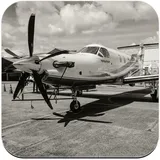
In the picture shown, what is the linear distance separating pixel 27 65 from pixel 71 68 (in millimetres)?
1893

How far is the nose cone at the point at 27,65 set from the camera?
609 centimetres

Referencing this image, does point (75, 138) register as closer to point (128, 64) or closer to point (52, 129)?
point (52, 129)

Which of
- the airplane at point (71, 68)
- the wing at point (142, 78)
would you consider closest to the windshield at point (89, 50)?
the airplane at point (71, 68)

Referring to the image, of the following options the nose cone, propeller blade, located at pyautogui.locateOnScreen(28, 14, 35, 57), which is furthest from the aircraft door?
the nose cone

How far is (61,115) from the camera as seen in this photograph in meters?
8.37

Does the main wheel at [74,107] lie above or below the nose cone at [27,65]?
below

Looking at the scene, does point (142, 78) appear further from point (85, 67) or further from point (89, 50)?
point (85, 67)

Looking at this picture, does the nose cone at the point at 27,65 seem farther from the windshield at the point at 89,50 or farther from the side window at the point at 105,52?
the side window at the point at 105,52

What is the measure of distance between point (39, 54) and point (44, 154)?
3.61 m

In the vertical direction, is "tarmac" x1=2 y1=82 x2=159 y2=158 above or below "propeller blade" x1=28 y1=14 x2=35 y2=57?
below

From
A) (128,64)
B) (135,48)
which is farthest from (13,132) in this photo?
(135,48)

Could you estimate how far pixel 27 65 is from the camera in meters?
6.14

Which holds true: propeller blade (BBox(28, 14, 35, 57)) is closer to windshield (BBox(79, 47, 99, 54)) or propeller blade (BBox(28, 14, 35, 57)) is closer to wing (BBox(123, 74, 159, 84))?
windshield (BBox(79, 47, 99, 54))

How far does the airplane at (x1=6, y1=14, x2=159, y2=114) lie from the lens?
6410 mm
